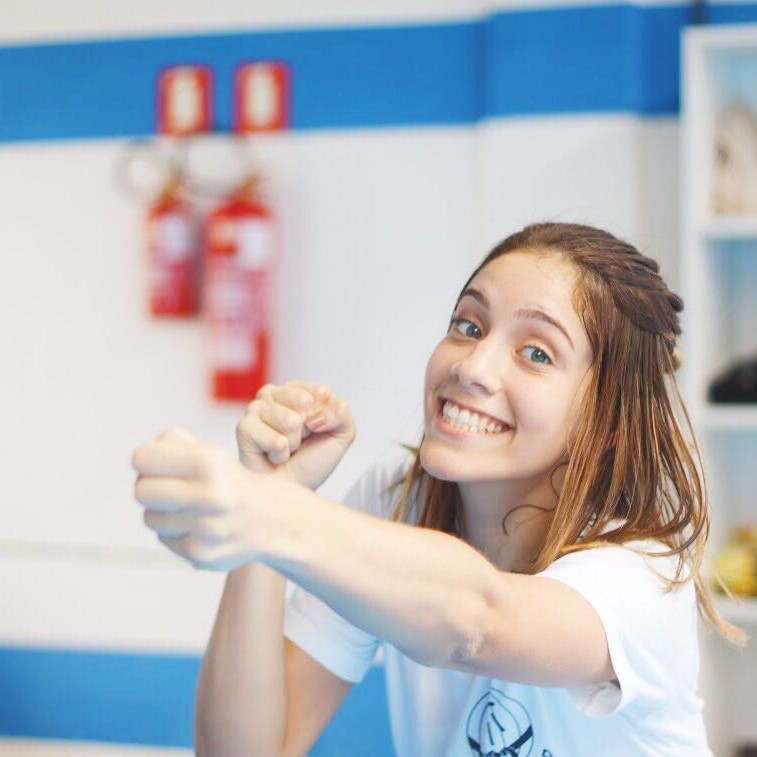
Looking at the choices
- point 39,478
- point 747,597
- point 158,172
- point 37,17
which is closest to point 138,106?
point 158,172

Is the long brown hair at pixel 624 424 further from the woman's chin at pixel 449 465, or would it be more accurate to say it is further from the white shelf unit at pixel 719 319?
the white shelf unit at pixel 719 319

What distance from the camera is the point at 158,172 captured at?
3.71 metres

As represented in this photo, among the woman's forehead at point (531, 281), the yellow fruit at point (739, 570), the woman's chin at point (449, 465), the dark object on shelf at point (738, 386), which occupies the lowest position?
the yellow fruit at point (739, 570)

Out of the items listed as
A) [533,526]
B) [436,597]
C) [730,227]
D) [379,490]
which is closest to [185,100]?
[730,227]

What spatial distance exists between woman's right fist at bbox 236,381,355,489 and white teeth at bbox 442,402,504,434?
144 millimetres

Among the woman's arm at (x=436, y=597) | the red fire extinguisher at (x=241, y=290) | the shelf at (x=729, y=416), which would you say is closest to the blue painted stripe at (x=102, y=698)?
the red fire extinguisher at (x=241, y=290)

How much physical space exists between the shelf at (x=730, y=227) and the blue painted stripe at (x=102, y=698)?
1.69 metres

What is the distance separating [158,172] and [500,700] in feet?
8.52

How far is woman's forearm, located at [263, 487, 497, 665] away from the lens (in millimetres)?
923

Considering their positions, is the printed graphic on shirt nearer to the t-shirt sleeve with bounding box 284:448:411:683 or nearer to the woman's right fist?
the t-shirt sleeve with bounding box 284:448:411:683

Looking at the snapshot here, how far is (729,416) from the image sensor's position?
2.89 meters

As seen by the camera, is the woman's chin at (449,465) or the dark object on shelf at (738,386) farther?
the dark object on shelf at (738,386)

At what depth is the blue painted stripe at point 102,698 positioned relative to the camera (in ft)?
11.7

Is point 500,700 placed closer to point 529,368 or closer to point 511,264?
point 529,368
